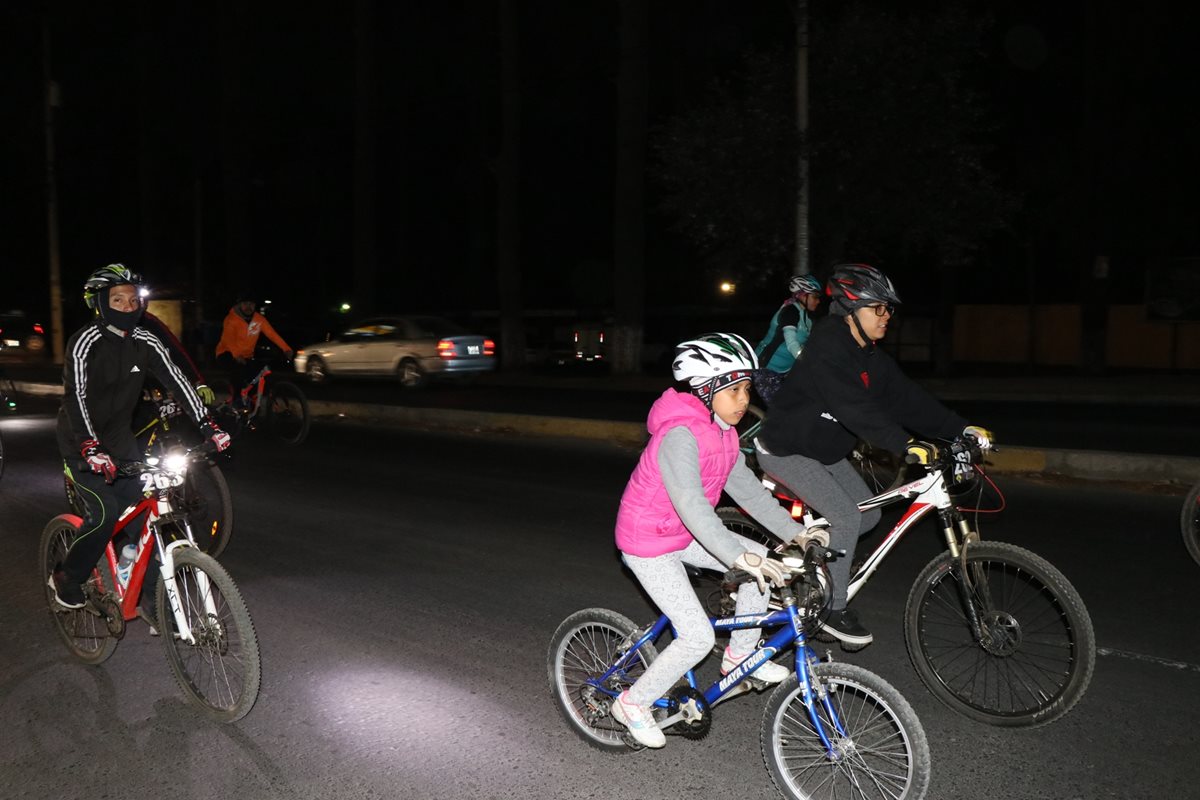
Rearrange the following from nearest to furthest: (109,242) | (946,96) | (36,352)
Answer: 1. (946,96)
2. (36,352)
3. (109,242)

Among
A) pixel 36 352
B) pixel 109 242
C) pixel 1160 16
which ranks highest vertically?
pixel 1160 16

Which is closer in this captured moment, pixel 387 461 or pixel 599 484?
pixel 599 484

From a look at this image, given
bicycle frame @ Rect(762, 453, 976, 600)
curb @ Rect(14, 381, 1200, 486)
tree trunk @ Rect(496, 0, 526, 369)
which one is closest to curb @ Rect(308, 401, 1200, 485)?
curb @ Rect(14, 381, 1200, 486)

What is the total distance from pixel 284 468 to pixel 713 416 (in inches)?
356

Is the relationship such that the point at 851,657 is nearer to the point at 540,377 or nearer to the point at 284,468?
the point at 284,468

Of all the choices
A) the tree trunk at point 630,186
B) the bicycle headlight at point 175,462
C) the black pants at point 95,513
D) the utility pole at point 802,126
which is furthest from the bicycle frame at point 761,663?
the tree trunk at point 630,186

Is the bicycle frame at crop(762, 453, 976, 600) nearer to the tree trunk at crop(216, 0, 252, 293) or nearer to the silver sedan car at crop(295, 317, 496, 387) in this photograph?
the silver sedan car at crop(295, 317, 496, 387)

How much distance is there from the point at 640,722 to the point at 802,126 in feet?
45.9

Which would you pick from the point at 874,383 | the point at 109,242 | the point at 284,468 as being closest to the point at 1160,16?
the point at 284,468

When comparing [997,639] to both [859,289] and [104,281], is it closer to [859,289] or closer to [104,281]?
[859,289]

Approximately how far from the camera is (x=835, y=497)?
16.3 ft

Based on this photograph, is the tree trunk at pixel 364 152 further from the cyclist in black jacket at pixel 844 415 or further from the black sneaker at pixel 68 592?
the cyclist in black jacket at pixel 844 415

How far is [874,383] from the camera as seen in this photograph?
5.11 metres

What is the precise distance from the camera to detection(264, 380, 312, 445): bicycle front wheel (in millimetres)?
13828
